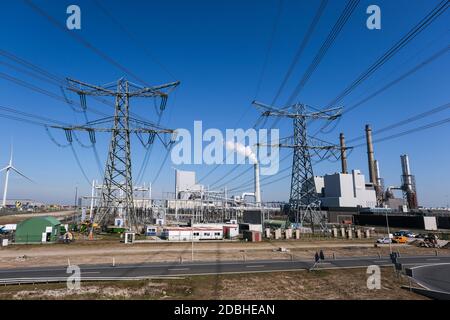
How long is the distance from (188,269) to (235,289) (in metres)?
9.03

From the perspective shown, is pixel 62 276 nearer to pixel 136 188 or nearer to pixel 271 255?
pixel 271 255

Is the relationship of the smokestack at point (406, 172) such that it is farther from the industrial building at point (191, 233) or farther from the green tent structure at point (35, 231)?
the green tent structure at point (35, 231)

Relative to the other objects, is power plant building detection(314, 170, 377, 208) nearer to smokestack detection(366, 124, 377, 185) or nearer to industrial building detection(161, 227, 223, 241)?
smokestack detection(366, 124, 377, 185)

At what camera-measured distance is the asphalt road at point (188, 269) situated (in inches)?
1006

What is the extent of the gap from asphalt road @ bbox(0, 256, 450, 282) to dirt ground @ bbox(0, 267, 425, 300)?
9.06 feet

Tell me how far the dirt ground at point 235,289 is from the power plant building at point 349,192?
96.7m

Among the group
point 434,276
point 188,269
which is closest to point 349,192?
point 434,276

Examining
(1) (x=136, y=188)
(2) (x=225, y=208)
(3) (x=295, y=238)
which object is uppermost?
(1) (x=136, y=188)
